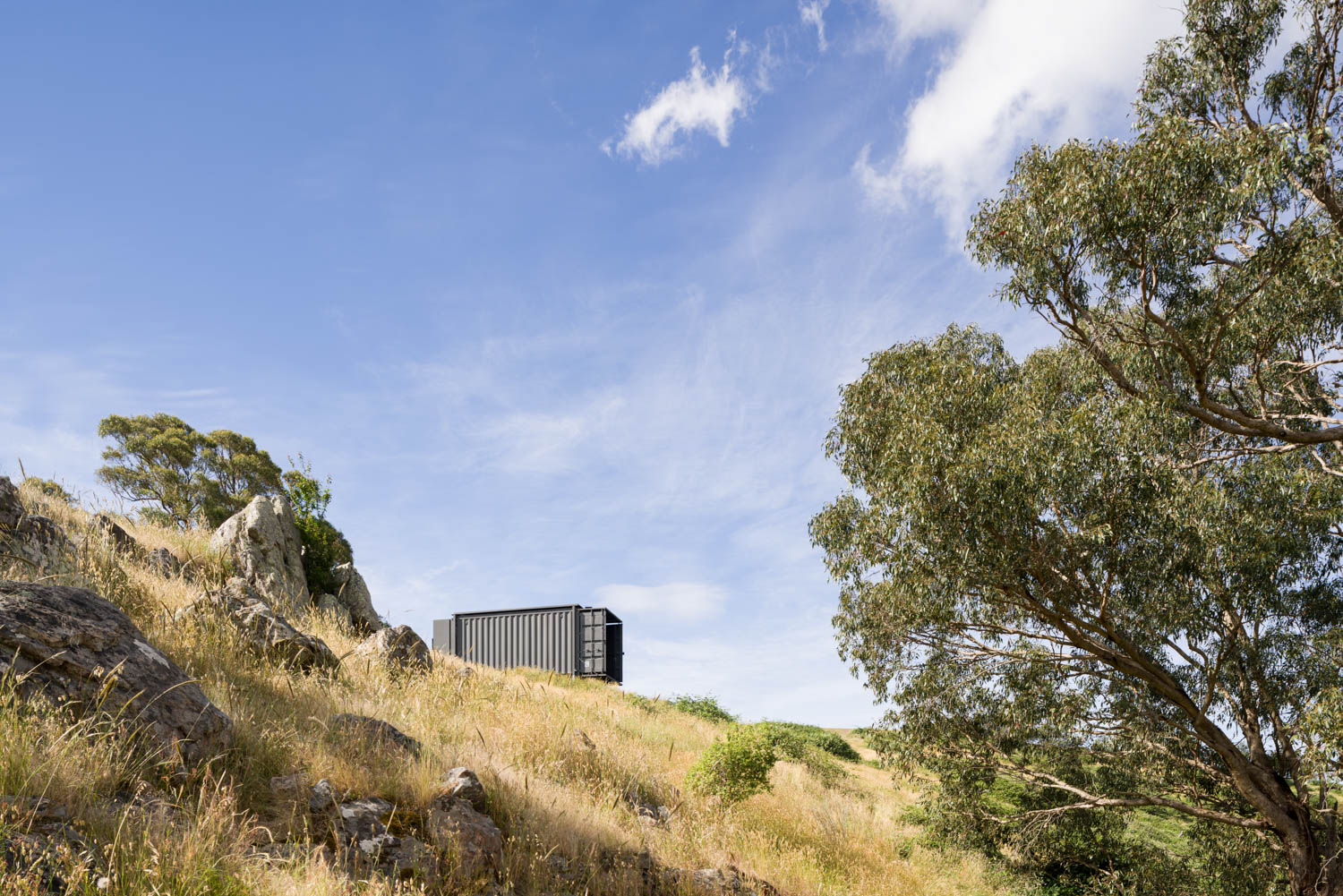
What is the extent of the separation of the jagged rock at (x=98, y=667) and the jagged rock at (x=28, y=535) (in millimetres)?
2851

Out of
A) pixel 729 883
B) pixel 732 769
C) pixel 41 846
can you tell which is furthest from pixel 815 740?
pixel 41 846

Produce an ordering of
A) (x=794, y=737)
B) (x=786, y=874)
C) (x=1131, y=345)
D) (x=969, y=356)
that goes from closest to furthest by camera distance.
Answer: (x=786, y=874), (x=1131, y=345), (x=969, y=356), (x=794, y=737)

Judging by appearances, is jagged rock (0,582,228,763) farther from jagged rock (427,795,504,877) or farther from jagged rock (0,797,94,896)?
jagged rock (427,795,504,877)

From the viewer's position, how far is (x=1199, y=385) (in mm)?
10500

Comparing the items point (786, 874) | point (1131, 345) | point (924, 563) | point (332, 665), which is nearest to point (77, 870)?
point (332, 665)

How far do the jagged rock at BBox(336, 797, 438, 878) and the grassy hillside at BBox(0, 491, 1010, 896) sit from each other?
12.3 inches

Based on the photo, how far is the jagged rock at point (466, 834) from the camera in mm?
5426

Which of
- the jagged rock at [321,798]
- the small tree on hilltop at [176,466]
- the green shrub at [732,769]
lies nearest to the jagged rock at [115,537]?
the jagged rock at [321,798]

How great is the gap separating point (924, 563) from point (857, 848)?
4.19 metres

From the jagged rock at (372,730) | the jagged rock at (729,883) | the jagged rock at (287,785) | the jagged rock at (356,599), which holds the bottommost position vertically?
the jagged rock at (729,883)

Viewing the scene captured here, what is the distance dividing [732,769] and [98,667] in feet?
23.8

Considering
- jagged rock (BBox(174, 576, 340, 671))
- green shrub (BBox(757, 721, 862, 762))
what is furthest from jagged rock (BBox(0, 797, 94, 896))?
green shrub (BBox(757, 721, 862, 762))

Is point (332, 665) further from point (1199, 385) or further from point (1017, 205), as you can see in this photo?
point (1199, 385)

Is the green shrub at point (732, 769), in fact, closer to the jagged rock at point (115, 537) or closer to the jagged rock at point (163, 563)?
the jagged rock at point (163, 563)
